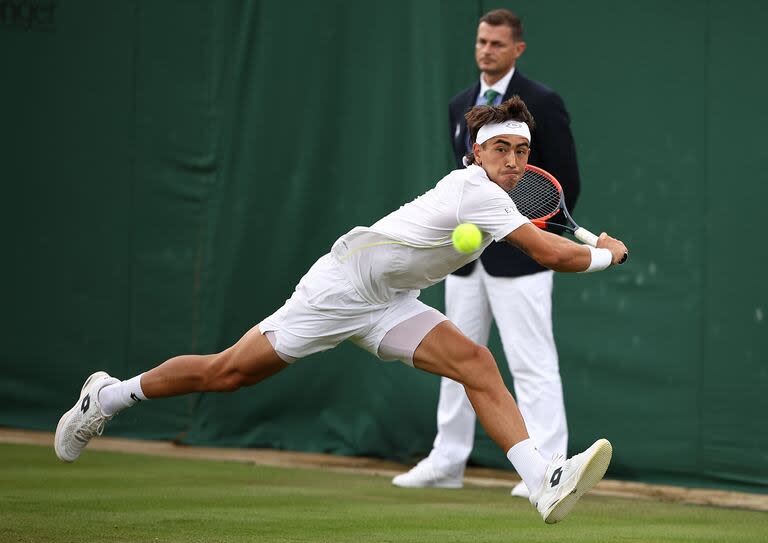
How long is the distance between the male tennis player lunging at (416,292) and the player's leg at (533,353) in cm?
127

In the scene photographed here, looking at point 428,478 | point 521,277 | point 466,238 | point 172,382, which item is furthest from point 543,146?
point 172,382

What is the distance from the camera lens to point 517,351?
6.53 meters

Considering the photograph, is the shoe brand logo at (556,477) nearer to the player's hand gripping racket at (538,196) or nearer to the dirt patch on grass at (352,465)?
the player's hand gripping racket at (538,196)

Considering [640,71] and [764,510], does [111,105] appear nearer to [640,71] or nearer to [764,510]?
[640,71]

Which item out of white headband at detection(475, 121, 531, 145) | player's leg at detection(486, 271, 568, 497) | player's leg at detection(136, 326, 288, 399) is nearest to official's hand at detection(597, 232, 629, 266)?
white headband at detection(475, 121, 531, 145)

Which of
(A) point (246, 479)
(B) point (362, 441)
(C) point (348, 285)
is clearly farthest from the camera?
(B) point (362, 441)

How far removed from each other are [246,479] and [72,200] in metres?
2.80

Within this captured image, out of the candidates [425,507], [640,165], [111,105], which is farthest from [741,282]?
[111,105]

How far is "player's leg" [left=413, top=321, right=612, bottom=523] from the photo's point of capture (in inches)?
182

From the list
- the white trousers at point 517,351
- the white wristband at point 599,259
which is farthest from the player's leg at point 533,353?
the white wristband at point 599,259

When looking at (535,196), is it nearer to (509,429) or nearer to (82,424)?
(509,429)

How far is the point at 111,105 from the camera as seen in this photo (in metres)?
8.84

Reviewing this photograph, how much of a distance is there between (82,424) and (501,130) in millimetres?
1949

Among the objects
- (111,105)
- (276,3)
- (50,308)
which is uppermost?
(276,3)
